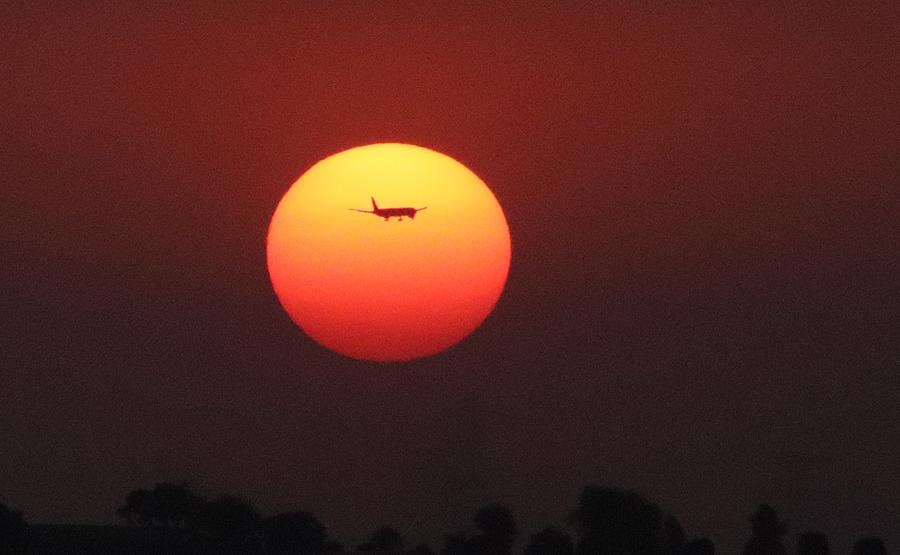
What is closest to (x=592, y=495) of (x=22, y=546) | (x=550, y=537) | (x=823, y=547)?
(x=550, y=537)

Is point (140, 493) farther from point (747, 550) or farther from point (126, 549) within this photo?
point (747, 550)

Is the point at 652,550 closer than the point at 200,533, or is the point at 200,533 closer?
the point at 652,550

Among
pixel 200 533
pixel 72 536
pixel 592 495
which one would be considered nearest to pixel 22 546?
pixel 72 536

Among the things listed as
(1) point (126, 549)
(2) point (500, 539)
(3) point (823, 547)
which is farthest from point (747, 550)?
(1) point (126, 549)

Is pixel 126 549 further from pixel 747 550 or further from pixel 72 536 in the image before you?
pixel 747 550

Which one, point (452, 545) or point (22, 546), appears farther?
point (452, 545)
